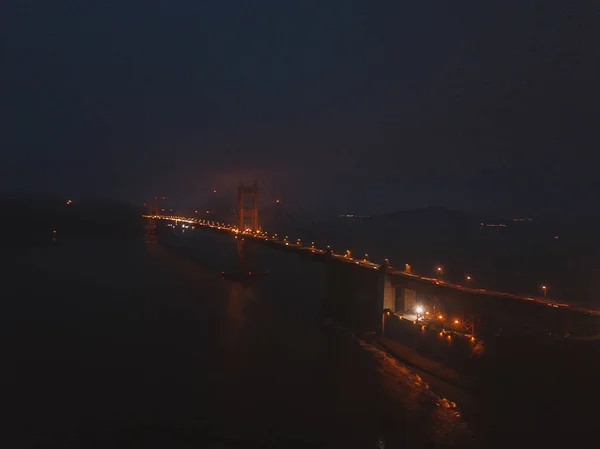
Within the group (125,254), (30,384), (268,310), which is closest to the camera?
(30,384)

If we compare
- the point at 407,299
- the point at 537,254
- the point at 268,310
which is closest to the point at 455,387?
the point at 407,299

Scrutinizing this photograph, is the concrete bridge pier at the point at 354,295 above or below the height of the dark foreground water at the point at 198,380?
above

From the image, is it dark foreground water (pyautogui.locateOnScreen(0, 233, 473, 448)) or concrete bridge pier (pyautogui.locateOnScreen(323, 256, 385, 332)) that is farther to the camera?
concrete bridge pier (pyautogui.locateOnScreen(323, 256, 385, 332))

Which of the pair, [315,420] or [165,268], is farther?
[165,268]

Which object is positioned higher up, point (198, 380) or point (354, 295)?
point (354, 295)

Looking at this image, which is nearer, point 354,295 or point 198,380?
point 198,380

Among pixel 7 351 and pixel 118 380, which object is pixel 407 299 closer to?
pixel 118 380

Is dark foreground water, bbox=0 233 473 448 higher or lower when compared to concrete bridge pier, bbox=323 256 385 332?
lower

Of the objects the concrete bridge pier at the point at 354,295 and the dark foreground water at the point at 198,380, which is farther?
the concrete bridge pier at the point at 354,295
